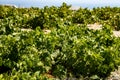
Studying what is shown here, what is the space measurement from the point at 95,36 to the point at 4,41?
2806 mm

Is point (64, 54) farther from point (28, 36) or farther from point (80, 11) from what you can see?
point (80, 11)

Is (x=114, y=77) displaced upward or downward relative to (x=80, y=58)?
downward

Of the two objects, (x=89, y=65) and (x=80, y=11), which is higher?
(x=80, y=11)

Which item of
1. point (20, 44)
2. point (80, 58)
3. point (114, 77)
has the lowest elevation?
point (114, 77)

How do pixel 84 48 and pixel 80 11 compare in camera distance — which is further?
pixel 80 11

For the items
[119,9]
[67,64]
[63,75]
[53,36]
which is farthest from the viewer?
[119,9]

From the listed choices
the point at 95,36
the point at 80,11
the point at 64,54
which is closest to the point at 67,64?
the point at 64,54

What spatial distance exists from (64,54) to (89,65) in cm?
72

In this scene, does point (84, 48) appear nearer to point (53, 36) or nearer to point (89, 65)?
point (89, 65)

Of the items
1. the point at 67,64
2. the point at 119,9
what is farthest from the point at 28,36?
the point at 119,9

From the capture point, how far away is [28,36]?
8.93 meters

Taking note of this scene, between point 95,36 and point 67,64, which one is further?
point 95,36

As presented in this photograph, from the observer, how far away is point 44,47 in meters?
8.92

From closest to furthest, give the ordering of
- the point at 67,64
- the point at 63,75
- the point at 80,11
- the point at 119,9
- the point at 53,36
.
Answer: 1. the point at 63,75
2. the point at 67,64
3. the point at 53,36
4. the point at 80,11
5. the point at 119,9
